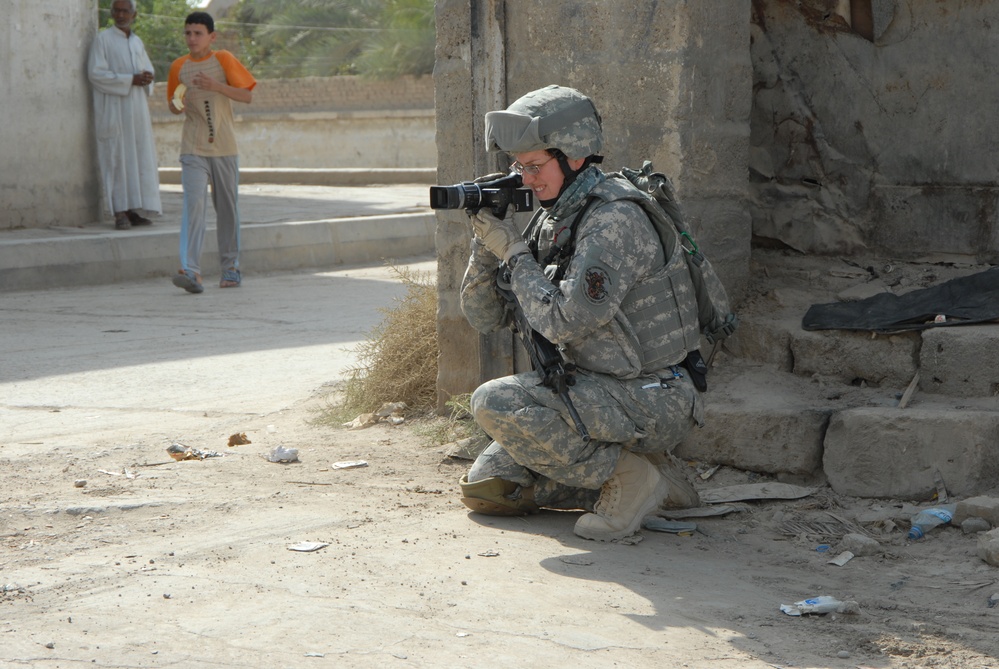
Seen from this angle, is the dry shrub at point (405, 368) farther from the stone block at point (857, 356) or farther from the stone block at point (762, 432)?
the stone block at point (857, 356)

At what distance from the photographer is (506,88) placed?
4.48 m

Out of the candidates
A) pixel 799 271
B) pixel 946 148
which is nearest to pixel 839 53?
pixel 946 148

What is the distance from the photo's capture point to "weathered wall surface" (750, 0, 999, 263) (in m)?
4.43

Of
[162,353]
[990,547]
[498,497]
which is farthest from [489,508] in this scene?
[162,353]

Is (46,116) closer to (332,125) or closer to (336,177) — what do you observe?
(336,177)

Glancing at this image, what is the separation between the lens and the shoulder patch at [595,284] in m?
3.20

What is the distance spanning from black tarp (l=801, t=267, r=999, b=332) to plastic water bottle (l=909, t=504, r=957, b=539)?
0.70 meters

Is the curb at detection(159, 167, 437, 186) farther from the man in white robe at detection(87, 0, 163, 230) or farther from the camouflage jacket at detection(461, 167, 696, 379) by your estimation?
the camouflage jacket at detection(461, 167, 696, 379)

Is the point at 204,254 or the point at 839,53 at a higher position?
the point at 839,53

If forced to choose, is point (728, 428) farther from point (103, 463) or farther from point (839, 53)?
point (103, 463)

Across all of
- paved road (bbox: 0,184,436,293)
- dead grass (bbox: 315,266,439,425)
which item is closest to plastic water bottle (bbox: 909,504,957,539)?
dead grass (bbox: 315,266,439,425)

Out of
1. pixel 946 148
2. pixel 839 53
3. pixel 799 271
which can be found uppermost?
pixel 839 53

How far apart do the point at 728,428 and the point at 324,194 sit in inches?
462

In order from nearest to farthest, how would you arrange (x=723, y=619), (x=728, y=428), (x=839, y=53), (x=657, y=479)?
(x=723, y=619) < (x=657, y=479) < (x=728, y=428) < (x=839, y=53)
